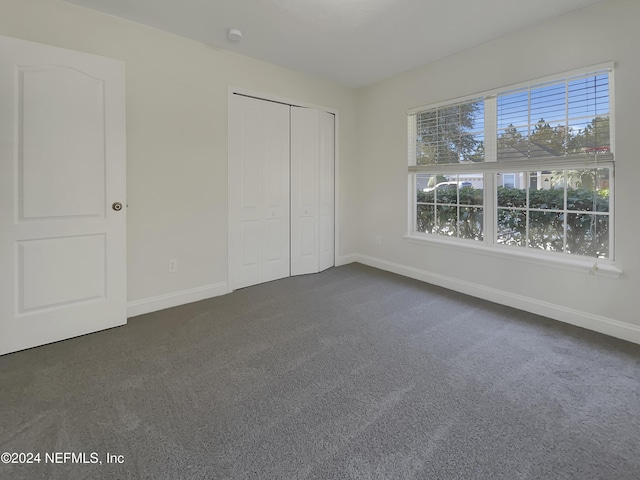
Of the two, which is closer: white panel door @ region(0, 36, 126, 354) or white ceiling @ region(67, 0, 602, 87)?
white panel door @ region(0, 36, 126, 354)

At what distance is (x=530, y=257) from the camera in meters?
2.94

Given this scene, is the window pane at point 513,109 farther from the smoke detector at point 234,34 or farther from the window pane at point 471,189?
the smoke detector at point 234,34

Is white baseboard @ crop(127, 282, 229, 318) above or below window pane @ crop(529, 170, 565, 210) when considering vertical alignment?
below

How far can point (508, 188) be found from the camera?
3.16m

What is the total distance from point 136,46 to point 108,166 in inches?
43.5

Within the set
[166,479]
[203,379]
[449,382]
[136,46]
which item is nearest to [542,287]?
[449,382]

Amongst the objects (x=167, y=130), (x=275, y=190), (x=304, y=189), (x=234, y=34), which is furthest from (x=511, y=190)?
(x=167, y=130)

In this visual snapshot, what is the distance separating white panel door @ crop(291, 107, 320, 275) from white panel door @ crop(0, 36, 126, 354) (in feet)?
6.32

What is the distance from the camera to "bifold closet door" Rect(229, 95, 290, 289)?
11.4 ft

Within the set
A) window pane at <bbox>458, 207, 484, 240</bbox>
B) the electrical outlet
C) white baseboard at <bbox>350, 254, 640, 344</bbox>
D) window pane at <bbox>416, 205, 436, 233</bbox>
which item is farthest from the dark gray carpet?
window pane at <bbox>416, 205, 436, 233</bbox>

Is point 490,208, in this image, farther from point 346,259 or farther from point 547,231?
point 346,259

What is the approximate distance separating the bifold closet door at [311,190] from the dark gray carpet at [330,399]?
150cm

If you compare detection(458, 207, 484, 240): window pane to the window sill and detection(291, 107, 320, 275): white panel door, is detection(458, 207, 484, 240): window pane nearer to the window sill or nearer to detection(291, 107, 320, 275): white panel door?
the window sill

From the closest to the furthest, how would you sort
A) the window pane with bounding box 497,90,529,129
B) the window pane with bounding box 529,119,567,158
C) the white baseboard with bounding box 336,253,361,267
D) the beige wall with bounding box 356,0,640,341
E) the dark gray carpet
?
the dark gray carpet < the beige wall with bounding box 356,0,640,341 < the window pane with bounding box 529,119,567,158 < the window pane with bounding box 497,90,529,129 < the white baseboard with bounding box 336,253,361,267
